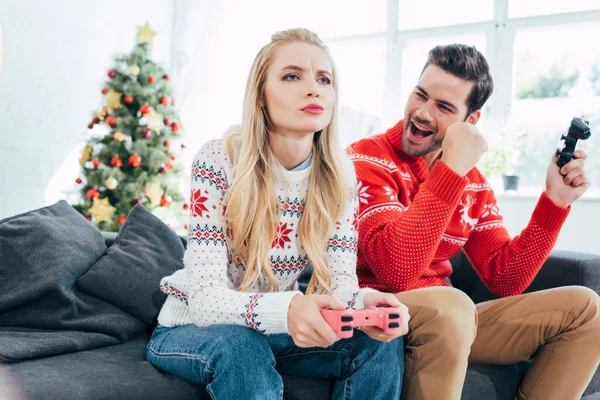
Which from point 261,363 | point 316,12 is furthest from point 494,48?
point 261,363

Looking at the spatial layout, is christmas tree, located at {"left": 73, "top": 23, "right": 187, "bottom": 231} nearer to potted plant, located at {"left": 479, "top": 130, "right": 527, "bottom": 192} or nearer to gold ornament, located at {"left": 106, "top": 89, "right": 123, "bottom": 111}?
gold ornament, located at {"left": 106, "top": 89, "right": 123, "bottom": 111}

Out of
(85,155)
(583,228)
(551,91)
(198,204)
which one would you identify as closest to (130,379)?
(198,204)

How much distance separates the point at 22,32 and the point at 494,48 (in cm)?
346

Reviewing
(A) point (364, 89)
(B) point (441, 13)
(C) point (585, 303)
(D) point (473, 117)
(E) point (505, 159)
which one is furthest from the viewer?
(A) point (364, 89)

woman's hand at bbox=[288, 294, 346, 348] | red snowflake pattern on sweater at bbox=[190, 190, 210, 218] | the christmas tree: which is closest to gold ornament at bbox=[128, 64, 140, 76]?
the christmas tree

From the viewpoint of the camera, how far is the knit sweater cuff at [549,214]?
175 centimetres

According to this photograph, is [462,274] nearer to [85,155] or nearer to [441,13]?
[85,155]

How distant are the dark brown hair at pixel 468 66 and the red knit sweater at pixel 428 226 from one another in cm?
21

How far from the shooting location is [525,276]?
1.82 meters

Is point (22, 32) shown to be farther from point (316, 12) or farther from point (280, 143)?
point (280, 143)

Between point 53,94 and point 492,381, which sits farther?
point 53,94

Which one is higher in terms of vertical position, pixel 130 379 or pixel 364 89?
pixel 364 89

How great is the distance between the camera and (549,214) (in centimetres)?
176

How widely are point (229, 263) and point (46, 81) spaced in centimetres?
355
